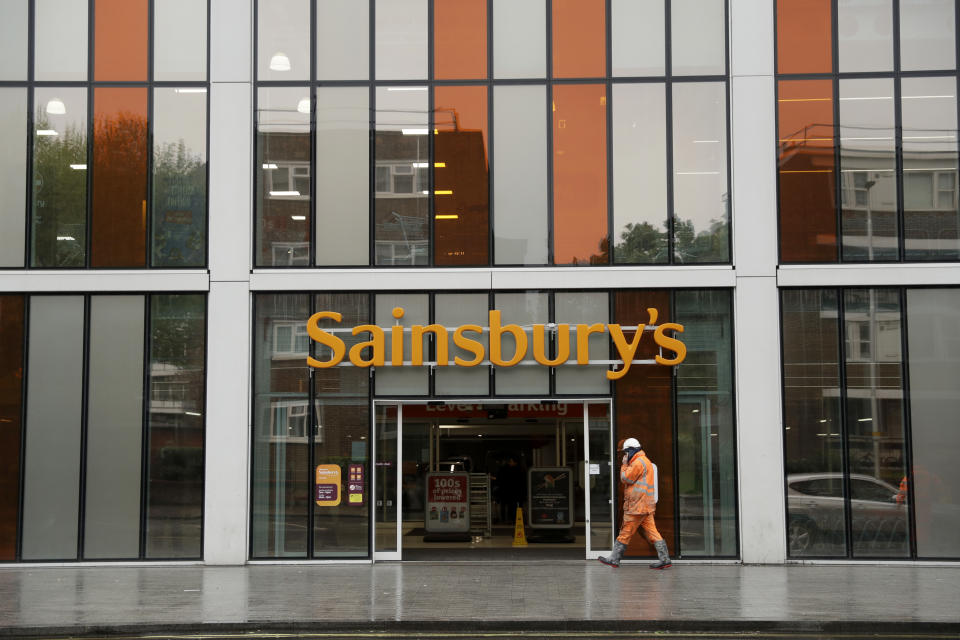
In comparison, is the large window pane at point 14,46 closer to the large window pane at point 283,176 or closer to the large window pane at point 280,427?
the large window pane at point 283,176

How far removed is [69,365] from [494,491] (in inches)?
398

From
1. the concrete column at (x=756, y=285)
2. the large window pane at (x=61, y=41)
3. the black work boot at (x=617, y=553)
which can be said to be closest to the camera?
the black work boot at (x=617, y=553)

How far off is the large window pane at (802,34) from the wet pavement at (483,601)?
8363 millimetres

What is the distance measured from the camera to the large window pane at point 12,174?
1708 centimetres

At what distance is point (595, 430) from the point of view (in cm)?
1719

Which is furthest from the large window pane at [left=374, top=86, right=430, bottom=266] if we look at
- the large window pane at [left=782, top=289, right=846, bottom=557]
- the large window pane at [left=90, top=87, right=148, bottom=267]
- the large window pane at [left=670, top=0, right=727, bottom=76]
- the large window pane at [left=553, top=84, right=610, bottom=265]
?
the large window pane at [left=782, top=289, right=846, bottom=557]

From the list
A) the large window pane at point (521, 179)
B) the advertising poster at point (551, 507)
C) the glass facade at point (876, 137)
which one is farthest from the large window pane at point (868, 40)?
the advertising poster at point (551, 507)

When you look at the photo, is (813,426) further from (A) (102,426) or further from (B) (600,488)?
(A) (102,426)

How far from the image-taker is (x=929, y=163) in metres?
17.0

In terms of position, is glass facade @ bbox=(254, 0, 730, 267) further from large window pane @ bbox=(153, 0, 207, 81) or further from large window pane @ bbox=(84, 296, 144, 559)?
large window pane @ bbox=(84, 296, 144, 559)

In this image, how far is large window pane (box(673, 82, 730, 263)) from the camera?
17031 millimetres

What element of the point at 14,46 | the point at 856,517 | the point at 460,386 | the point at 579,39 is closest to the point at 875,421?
the point at 856,517

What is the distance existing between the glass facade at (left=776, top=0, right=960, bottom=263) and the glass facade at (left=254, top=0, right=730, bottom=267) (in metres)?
1.34

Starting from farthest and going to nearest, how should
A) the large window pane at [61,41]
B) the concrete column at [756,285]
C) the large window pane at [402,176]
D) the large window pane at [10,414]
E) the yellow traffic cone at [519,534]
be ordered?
the yellow traffic cone at [519,534], the large window pane at [61,41], the large window pane at [402,176], the large window pane at [10,414], the concrete column at [756,285]
